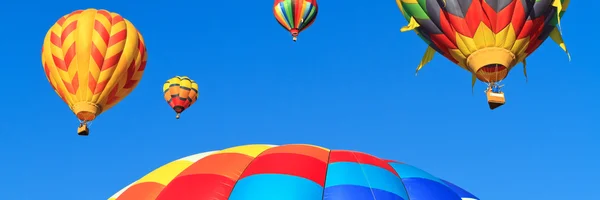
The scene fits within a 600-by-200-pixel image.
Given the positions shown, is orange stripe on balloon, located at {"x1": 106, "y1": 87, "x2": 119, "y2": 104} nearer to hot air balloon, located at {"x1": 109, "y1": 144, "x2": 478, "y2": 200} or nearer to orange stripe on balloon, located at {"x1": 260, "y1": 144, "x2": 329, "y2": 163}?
hot air balloon, located at {"x1": 109, "y1": 144, "x2": 478, "y2": 200}

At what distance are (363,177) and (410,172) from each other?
942 millimetres

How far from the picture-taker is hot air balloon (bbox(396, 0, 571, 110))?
45.5 ft

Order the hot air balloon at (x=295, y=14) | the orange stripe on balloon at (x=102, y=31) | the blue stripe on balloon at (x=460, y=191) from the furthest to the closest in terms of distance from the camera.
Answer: the hot air balloon at (x=295, y=14) < the orange stripe on balloon at (x=102, y=31) < the blue stripe on balloon at (x=460, y=191)

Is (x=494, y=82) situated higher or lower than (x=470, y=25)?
lower

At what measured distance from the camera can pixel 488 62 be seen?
46.4 ft

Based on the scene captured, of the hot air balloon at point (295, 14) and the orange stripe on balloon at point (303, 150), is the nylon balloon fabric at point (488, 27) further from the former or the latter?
the hot air balloon at point (295, 14)

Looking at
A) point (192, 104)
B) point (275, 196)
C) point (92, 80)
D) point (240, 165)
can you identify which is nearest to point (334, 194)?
point (275, 196)

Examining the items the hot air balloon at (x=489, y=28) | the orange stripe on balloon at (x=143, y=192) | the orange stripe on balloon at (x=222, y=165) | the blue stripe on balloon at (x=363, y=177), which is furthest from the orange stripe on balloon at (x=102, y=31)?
the blue stripe on balloon at (x=363, y=177)

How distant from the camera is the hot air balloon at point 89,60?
63.7 feet

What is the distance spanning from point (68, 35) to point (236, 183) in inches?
419

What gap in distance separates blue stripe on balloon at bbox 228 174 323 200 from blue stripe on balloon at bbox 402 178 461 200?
1.19m

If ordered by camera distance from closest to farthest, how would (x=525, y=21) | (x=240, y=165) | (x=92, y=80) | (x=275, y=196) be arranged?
(x=275, y=196) < (x=240, y=165) < (x=525, y=21) < (x=92, y=80)

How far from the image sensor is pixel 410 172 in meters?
11.1

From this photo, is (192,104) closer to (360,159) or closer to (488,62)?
(488,62)
